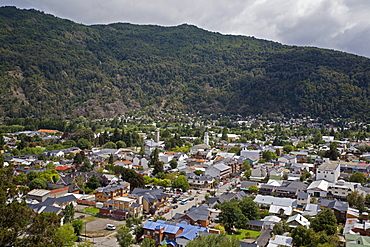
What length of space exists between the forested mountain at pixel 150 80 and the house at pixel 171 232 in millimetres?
95430

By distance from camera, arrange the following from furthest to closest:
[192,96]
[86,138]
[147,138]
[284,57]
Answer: [284,57]
[192,96]
[147,138]
[86,138]

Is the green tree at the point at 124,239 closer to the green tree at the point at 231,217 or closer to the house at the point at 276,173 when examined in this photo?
the green tree at the point at 231,217

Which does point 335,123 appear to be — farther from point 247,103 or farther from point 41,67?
point 41,67

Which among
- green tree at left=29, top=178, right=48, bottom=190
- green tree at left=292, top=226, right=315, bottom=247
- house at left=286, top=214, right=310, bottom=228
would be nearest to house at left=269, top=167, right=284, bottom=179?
house at left=286, top=214, right=310, bottom=228

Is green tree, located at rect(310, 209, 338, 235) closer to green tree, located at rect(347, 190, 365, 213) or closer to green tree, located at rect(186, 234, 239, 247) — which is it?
green tree, located at rect(347, 190, 365, 213)

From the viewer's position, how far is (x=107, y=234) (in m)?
25.9

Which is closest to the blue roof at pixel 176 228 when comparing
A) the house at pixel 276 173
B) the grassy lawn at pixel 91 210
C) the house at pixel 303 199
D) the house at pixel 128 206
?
the house at pixel 128 206

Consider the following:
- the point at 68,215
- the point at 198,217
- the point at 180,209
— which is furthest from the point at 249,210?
the point at 68,215

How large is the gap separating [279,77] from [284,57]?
74.8ft

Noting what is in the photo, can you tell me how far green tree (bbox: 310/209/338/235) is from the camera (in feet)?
80.0

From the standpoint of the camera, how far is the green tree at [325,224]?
960 inches

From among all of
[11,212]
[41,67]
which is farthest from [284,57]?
[11,212]

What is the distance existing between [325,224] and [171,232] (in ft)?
36.7

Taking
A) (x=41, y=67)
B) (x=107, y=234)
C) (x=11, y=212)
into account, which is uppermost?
(x=41, y=67)
